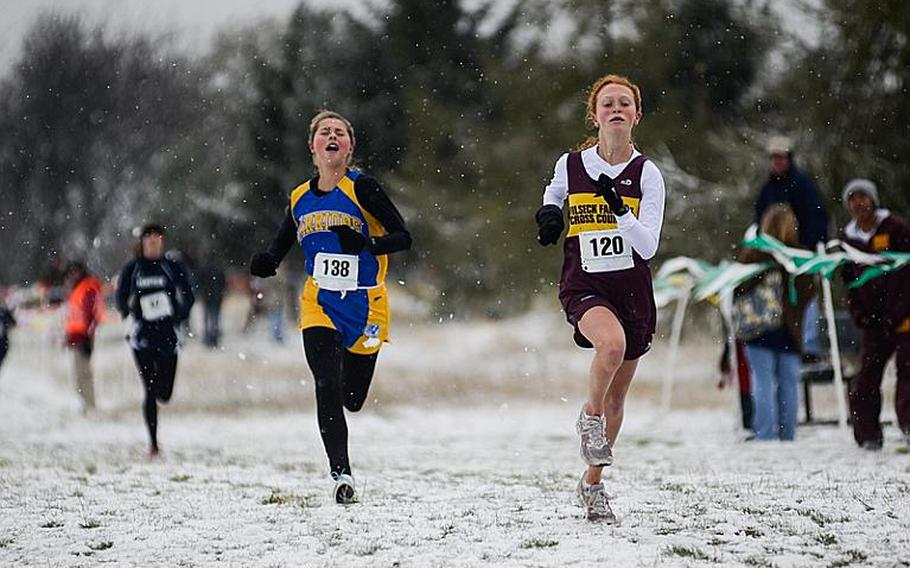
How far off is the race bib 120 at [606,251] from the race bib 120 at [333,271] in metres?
1.51

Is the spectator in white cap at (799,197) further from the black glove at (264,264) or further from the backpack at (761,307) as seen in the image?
the black glove at (264,264)

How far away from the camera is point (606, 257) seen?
18.6 ft

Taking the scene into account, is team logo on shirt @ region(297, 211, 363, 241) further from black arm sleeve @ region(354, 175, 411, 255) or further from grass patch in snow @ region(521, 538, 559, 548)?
grass patch in snow @ region(521, 538, 559, 548)

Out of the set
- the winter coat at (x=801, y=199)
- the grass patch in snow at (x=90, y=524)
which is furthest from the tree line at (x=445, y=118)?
the grass patch in snow at (x=90, y=524)

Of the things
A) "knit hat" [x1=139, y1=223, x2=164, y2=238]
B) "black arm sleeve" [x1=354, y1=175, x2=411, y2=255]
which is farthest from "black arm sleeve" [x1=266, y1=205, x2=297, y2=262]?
"knit hat" [x1=139, y1=223, x2=164, y2=238]

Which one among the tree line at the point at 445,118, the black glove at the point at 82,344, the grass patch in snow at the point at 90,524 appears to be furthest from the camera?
the tree line at the point at 445,118

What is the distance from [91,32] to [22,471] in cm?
2918

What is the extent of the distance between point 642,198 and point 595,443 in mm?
1168

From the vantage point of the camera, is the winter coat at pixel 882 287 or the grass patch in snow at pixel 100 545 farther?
the winter coat at pixel 882 287

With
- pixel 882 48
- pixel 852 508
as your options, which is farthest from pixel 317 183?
pixel 882 48

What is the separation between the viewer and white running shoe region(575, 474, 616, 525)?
18.3 ft

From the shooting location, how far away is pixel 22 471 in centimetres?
854

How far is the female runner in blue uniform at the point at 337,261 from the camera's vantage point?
6.48 meters

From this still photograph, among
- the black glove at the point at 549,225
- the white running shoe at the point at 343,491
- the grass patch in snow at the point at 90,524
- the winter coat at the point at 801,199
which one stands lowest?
the grass patch in snow at the point at 90,524
